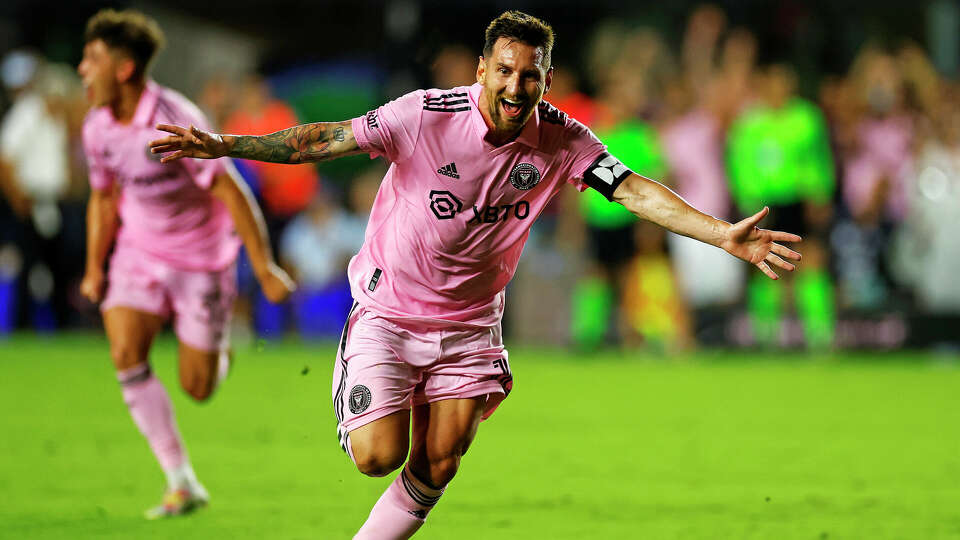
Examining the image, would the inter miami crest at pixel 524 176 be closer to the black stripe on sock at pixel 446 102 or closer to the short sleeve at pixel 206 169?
the black stripe on sock at pixel 446 102

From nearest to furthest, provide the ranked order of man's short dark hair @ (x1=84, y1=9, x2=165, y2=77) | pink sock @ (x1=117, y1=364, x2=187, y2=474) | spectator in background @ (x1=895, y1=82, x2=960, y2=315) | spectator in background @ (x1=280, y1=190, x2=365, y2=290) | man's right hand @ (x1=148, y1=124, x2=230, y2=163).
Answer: man's right hand @ (x1=148, y1=124, x2=230, y2=163), pink sock @ (x1=117, y1=364, x2=187, y2=474), man's short dark hair @ (x1=84, y1=9, x2=165, y2=77), spectator in background @ (x1=895, y1=82, x2=960, y2=315), spectator in background @ (x1=280, y1=190, x2=365, y2=290)

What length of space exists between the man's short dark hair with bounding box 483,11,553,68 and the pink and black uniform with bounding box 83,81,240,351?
6.68ft

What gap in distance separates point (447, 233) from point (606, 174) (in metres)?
0.62

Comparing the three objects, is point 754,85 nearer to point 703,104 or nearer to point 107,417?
point 703,104

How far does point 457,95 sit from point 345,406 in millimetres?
1194

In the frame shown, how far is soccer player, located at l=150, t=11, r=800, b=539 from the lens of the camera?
4867 mm

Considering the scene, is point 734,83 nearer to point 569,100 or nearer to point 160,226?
point 569,100

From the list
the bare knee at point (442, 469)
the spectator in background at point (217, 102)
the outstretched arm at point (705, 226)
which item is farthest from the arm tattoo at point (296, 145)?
the spectator in background at point (217, 102)

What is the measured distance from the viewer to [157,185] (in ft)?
21.8

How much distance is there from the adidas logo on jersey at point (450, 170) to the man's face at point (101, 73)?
7.50ft

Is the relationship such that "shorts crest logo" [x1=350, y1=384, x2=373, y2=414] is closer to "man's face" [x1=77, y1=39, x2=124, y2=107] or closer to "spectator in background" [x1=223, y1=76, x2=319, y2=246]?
"man's face" [x1=77, y1=39, x2=124, y2=107]

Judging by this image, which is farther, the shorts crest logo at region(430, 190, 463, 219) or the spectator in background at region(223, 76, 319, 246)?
the spectator in background at region(223, 76, 319, 246)

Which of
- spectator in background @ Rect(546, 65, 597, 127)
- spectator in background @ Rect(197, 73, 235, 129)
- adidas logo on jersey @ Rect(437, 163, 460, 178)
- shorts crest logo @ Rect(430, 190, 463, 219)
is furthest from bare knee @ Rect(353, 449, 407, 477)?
spectator in background @ Rect(197, 73, 235, 129)

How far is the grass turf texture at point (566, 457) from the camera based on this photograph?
615 centimetres
